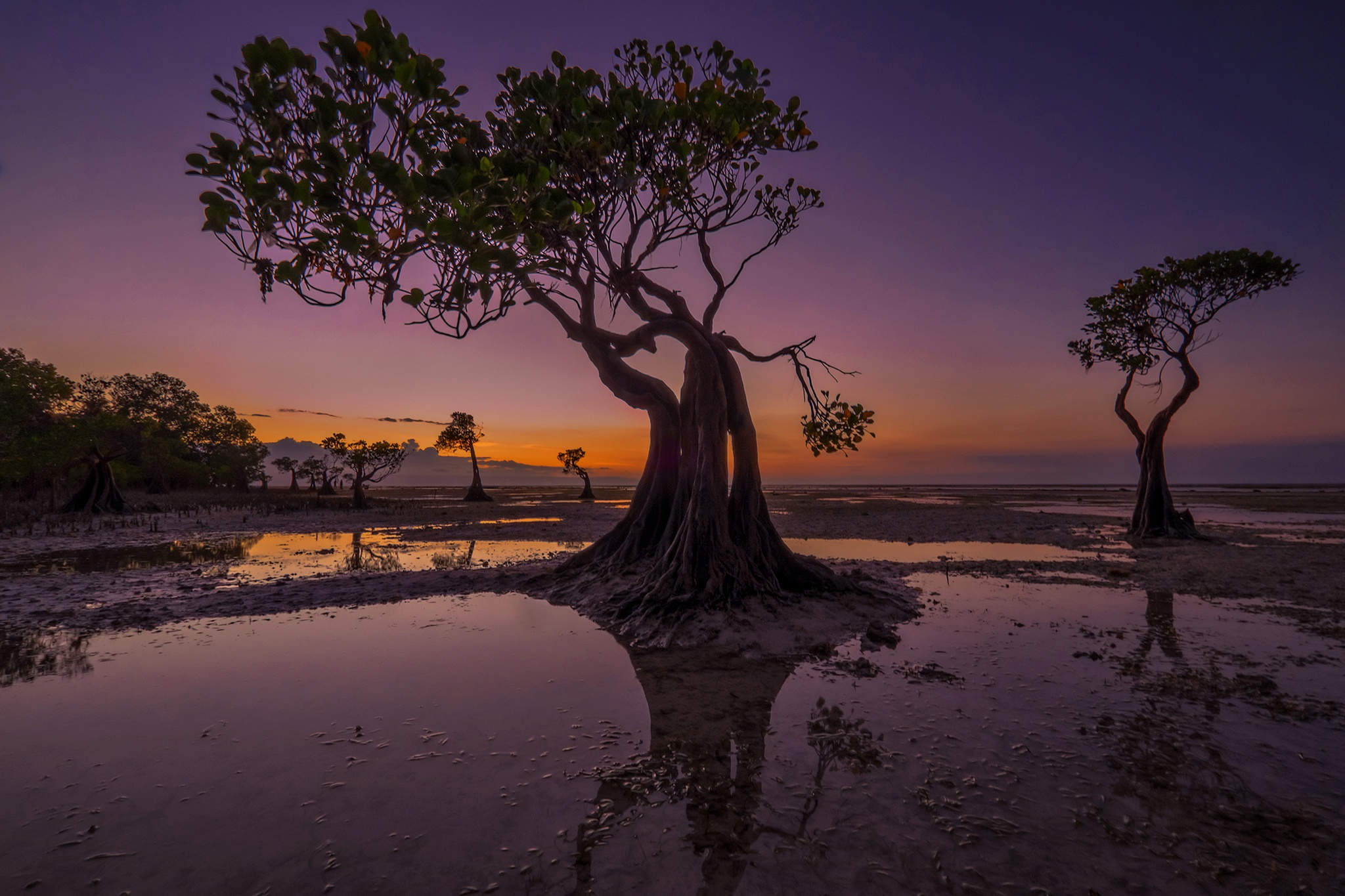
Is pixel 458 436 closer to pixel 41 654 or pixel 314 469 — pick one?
pixel 314 469

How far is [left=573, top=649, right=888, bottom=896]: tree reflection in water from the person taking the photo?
11.3ft

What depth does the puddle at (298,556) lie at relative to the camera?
14.3 metres

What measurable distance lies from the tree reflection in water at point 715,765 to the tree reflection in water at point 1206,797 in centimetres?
186

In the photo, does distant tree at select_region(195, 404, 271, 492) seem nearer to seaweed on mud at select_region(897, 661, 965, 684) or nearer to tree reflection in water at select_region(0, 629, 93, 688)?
tree reflection in water at select_region(0, 629, 93, 688)

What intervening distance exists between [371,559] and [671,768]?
1550 centimetres

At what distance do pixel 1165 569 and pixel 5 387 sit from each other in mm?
48906

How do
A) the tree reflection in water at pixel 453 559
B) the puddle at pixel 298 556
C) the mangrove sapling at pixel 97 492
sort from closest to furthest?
the puddle at pixel 298 556
the tree reflection in water at pixel 453 559
the mangrove sapling at pixel 97 492

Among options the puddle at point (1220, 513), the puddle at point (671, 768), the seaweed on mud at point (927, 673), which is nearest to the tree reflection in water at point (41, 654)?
the puddle at point (671, 768)

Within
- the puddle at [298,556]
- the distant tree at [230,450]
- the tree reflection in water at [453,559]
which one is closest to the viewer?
the puddle at [298,556]

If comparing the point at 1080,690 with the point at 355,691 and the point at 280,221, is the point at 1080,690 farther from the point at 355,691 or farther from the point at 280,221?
the point at 280,221

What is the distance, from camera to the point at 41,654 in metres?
7.30

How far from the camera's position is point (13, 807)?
12.3 ft

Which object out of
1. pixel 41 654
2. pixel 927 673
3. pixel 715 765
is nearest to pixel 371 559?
pixel 41 654

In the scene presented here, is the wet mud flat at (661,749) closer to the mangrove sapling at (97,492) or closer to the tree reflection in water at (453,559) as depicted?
the tree reflection in water at (453,559)
